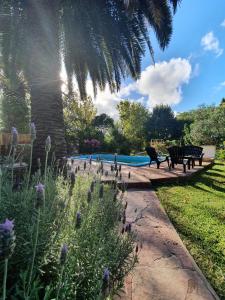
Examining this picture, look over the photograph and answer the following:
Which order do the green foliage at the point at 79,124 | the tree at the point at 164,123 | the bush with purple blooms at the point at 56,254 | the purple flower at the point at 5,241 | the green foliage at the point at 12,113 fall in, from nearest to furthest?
the purple flower at the point at 5,241, the bush with purple blooms at the point at 56,254, the green foliage at the point at 12,113, the green foliage at the point at 79,124, the tree at the point at 164,123

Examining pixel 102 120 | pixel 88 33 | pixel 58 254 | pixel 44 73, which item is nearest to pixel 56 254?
pixel 58 254

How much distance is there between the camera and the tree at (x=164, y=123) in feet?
129

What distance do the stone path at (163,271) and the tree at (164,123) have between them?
3442cm

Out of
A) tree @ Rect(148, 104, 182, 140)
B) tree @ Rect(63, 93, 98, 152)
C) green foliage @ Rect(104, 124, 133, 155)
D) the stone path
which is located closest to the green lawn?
the stone path

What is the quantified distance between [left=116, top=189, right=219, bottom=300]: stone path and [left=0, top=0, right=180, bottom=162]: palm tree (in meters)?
3.00

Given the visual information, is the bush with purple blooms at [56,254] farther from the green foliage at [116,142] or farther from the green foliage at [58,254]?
the green foliage at [116,142]

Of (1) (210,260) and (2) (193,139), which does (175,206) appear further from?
(2) (193,139)

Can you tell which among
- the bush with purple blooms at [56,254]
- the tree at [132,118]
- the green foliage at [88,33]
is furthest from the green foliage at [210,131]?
the bush with purple blooms at [56,254]

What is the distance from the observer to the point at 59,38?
677 cm

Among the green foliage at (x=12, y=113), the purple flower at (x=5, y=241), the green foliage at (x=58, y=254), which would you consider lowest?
the green foliage at (x=58, y=254)

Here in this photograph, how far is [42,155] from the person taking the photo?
609 centimetres

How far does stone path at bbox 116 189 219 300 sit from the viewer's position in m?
2.56

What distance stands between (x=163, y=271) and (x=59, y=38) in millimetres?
5736

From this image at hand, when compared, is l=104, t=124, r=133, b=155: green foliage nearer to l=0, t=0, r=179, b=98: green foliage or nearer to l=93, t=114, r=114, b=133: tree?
l=93, t=114, r=114, b=133: tree
